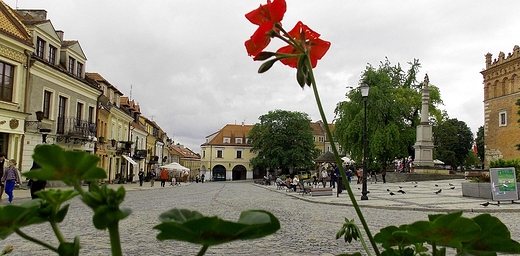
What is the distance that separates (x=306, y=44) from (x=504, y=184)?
17804mm

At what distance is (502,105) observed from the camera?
47250 mm

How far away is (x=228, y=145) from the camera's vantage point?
8275 cm

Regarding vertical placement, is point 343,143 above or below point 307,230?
above

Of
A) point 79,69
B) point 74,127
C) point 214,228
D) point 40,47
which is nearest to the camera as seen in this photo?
point 214,228

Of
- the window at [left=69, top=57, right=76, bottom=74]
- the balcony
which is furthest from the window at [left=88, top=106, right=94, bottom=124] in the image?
the window at [left=69, top=57, right=76, bottom=74]

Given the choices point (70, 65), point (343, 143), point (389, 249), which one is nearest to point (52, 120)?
point (70, 65)

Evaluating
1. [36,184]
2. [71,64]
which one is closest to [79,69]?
[71,64]

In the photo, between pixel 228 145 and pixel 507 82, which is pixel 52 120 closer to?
pixel 507 82

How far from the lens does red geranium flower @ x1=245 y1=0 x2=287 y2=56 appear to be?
34.1 inches

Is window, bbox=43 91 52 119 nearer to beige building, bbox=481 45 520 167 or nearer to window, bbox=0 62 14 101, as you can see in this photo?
window, bbox=0 62 14 101

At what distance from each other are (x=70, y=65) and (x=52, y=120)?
436cm

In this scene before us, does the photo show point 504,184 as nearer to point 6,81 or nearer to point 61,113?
point 6,81

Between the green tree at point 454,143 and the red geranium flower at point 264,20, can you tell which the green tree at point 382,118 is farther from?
the red geranium flower at point 264,20

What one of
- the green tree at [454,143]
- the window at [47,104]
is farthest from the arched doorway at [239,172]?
the window at [47,104]
